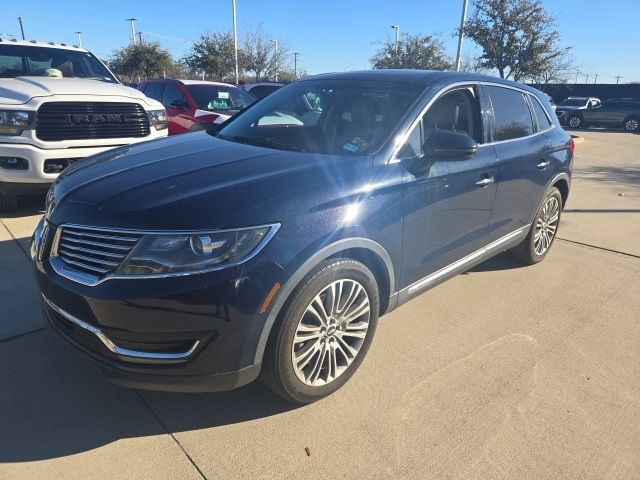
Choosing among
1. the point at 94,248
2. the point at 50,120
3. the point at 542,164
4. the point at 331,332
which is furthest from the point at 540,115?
the point at 50,120

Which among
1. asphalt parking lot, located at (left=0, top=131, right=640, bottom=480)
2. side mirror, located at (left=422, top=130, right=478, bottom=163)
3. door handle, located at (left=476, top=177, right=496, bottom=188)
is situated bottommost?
asphalt parking lot, located at (left=0, top=131, right=640, bottom=480)

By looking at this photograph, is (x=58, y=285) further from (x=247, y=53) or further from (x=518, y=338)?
(x=247, y=53)

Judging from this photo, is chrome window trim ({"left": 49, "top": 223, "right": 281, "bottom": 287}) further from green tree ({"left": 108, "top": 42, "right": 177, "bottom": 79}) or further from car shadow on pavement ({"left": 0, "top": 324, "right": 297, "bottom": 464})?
green tree ({"left": 108, "top": 42, "right": 177, "bottom": 79})

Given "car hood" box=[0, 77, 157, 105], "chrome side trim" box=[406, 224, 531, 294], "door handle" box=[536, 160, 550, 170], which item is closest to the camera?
"chrome side trim" box=[406, 224, 531, 294]

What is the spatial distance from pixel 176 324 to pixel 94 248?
547 millimetres

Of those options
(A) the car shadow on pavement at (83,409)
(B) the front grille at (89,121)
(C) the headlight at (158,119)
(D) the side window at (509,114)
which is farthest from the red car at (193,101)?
(A) the car shadow on pavement at (83,409)

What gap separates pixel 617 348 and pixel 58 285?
11.2 ft

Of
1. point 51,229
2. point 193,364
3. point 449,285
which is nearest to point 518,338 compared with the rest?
point 449,285

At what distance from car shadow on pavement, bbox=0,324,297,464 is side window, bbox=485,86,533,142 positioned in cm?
262

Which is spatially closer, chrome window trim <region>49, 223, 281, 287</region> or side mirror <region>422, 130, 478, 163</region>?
chrome window trim <region>49, 223, 281, 287</region>

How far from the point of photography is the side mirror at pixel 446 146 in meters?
2.86

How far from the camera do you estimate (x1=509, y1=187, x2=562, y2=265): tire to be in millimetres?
4543

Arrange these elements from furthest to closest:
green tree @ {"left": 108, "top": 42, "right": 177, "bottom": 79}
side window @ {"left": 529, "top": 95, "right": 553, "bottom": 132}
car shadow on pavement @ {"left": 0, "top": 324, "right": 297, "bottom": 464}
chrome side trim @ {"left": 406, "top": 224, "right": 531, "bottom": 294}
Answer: green tree @ {"left": 108, "top": 42, "right": 177, "bottom": 79} < side window @ {"left": 529, "top": 95, "right": 553, "bottom": 132} < chrome side trim @ {"left": 406, "top": 224, "right": 531, "bottom": 294} < car shadow on pavement @ {"left": 0, "top": 324, "right": 297, "bottom": 464}

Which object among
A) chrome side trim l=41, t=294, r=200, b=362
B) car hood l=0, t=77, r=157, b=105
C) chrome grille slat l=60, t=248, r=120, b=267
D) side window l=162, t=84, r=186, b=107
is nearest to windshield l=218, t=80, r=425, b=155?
chrome grille slat l=60, t=248, r=120, b=267
